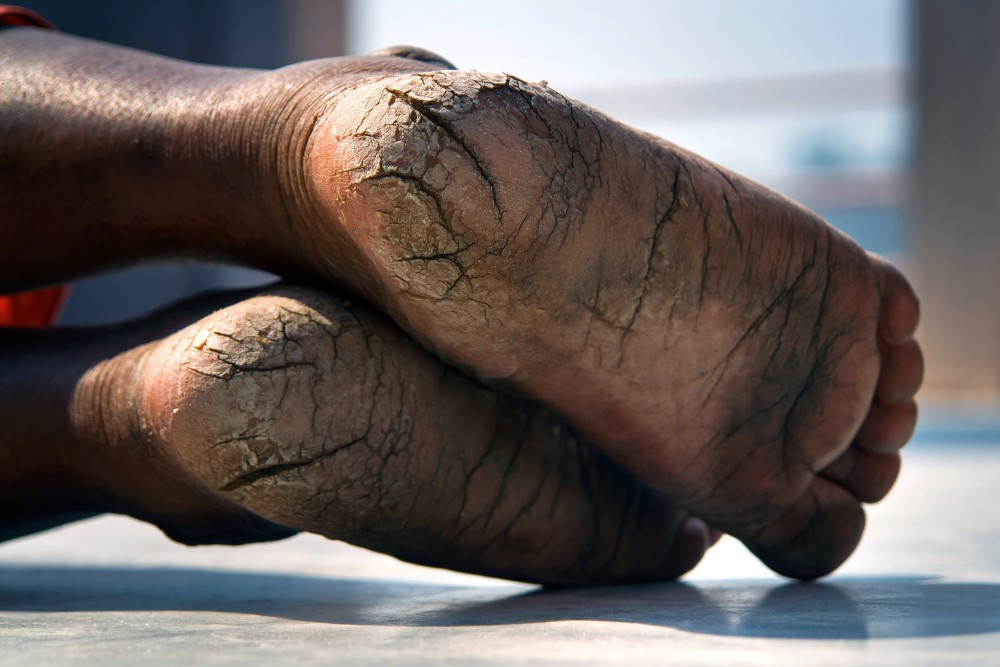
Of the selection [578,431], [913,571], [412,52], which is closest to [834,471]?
[913,571]

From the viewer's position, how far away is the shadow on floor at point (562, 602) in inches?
27.5

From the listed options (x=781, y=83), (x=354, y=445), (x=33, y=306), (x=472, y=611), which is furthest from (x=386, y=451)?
(x=781, y=83)

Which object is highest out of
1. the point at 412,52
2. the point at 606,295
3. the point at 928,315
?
the point at 928,315

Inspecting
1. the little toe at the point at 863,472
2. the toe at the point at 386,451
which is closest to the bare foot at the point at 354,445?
the toe at the point at 386,451

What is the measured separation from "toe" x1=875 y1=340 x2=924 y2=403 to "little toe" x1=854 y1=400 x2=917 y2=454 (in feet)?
0.04

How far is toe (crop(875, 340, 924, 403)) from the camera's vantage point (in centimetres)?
97

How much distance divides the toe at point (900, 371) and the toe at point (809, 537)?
0.10m

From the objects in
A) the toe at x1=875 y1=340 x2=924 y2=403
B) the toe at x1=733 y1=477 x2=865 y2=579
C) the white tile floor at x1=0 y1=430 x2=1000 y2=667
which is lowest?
the white tile floor at x1=0 y1=430 x2=1000 y2=667

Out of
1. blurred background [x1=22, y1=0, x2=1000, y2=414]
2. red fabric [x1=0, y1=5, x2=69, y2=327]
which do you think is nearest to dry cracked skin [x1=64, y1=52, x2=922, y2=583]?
red fabric [x1=0, y1=5, x2=69, y2=327]

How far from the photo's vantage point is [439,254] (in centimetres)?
74

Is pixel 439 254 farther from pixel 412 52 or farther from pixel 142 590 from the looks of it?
pixel 142 590

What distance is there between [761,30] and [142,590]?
6.47 m

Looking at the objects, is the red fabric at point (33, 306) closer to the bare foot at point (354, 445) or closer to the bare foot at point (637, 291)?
the bare foot at point (354, 445)

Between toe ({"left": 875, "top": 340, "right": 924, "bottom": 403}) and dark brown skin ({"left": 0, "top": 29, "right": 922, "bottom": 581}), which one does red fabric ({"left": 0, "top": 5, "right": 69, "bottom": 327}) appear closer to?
→ dark brown skin ({"left": 0, "top": 29, "right": 922, "bottom": 581})
